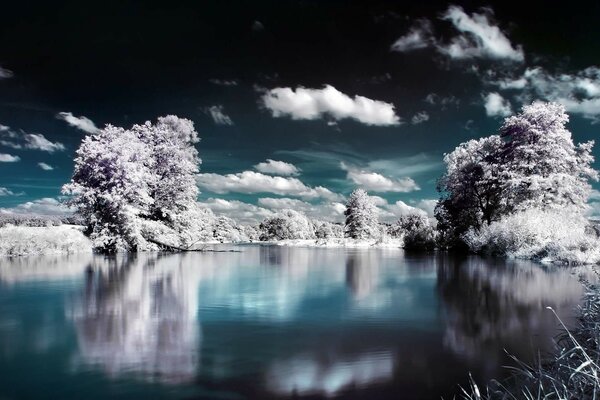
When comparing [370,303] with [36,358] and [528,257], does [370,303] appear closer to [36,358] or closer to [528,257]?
[36,358]

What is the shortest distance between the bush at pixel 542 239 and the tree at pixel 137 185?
2431 centimetres

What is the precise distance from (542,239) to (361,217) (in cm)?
6134

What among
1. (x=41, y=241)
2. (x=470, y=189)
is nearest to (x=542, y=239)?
(x=470, y=189)

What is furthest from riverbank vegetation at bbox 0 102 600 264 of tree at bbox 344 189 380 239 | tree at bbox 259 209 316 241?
tree at bbox 259 209 316 241

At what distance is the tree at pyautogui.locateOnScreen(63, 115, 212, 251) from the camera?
2902 centimetres

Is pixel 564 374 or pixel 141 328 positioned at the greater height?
pixel 564 374

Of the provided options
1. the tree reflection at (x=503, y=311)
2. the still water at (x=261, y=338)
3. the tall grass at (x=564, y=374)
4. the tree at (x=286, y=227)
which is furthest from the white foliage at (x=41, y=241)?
the tree at (x=286, y=227)

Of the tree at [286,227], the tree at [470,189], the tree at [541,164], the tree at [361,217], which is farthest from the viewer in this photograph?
the tree at [286,227]

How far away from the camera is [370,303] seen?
34.1 ft

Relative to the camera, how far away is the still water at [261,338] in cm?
462

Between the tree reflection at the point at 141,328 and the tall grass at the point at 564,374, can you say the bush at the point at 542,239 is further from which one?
the tree reflection at the point at 141,328

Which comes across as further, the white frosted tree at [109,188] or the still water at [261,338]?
the white frosted tree at [109,188]

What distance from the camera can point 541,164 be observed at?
32656 millimetres

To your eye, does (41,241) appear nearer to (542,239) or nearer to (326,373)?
(326,373)
